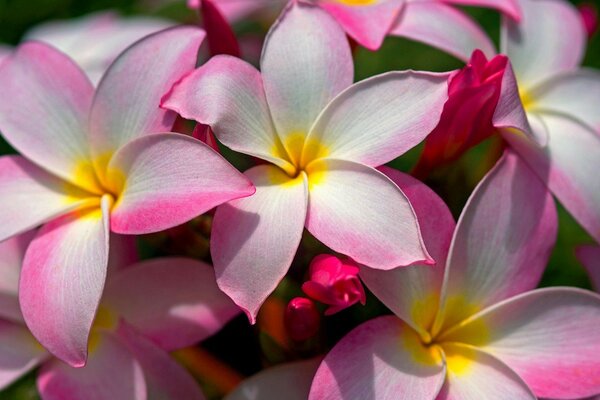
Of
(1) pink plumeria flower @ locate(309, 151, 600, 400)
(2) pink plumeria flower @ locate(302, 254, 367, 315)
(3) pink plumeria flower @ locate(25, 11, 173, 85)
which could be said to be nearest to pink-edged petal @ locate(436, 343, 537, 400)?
(1) pink plumeria flower @ locate(309, 151, 600, 400)

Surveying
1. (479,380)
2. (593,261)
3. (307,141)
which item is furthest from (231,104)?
(593,261)

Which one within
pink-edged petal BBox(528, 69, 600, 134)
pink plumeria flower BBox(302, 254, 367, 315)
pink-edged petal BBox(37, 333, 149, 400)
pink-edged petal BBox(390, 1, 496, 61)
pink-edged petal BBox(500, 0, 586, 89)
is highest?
pink-edged petal BBox(390, 1, 496, 61)

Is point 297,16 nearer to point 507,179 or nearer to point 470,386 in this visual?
point 507,179

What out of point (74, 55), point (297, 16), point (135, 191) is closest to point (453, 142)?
point (297, 16)

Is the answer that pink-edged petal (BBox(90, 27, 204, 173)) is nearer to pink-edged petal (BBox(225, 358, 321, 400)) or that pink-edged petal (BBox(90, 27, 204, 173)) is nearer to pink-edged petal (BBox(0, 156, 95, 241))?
pink-edged petal (BBox(0, 156, 95, 241))

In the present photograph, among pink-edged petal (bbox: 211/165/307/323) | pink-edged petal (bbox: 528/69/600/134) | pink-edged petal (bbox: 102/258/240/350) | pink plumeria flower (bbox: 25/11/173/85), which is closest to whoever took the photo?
pink-edged petal (bbox: 211/165/307/323)

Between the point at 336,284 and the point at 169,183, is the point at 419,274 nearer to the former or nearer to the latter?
the point at 336,284
